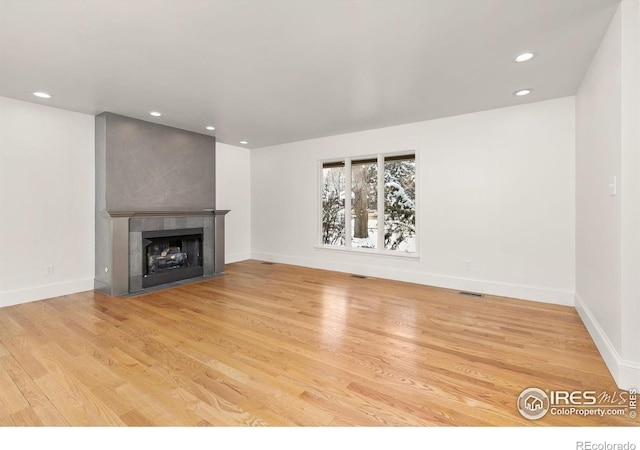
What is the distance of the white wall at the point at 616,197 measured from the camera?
6.24 ft

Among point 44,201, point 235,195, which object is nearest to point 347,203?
point 235,195

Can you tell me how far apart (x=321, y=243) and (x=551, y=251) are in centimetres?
362

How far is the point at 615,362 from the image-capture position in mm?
2039

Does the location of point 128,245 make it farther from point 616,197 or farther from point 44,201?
point 616,197

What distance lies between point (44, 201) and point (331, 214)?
435 centimetres

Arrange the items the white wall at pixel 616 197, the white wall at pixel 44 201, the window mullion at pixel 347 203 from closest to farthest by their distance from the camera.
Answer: the white wall at pixel 616 197 → the white wall at pixel 44 201 → the window mullion at pixel 347 203

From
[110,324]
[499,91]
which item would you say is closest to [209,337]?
[110,324]

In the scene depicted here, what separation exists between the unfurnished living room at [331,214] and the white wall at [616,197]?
20mm

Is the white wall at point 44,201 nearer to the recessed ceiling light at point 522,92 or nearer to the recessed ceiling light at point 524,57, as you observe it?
the recessed ceiling light at point 524,57

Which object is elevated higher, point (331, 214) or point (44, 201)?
point (44, 201)

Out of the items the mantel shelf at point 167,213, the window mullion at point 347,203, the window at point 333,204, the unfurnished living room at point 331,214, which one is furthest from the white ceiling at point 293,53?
the window at point 333,204

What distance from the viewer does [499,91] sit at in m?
3.43
